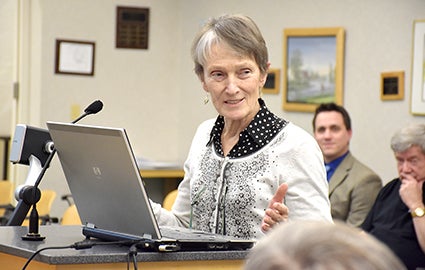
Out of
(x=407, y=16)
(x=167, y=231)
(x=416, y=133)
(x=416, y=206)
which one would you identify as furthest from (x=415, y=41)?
(x=167, y=231)

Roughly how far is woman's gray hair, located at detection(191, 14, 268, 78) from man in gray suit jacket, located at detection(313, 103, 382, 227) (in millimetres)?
2571

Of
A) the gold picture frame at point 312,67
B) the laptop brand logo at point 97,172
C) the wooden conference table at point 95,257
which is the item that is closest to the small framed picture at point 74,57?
the gold picture frame at point 312,67

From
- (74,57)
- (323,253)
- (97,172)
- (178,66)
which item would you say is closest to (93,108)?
(97,172)

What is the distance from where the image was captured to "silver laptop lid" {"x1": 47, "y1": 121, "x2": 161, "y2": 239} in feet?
7.45

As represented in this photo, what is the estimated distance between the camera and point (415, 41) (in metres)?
5.41

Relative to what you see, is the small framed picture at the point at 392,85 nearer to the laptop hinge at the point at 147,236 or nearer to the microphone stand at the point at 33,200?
the microphone stand at the point at 33,200

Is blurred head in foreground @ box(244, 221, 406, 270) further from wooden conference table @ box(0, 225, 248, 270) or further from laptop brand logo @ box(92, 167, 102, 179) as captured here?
laptop brand logo @ box(92, 167, 102, 179)

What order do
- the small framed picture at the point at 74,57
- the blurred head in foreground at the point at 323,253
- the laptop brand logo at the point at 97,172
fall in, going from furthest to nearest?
the small framed picture at the point at 74,57, the laptop brand logo at the point at 97,172, the blurred head in foreground at the point at 323,253

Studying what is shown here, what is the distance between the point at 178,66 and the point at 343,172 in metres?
2.63

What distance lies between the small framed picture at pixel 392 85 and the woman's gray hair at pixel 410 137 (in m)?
0.79

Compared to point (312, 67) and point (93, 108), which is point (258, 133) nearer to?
point (93, 108)

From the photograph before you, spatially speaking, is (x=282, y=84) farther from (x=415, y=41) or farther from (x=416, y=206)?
(x=416, y=206)

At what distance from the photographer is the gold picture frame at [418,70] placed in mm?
5375

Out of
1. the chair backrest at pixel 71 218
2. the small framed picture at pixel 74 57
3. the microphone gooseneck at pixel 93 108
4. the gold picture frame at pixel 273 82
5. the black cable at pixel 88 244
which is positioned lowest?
the chair backrest at pixel 71 218
